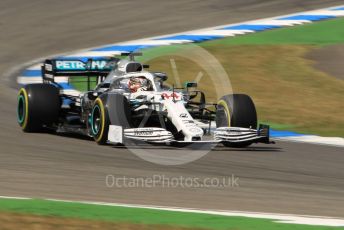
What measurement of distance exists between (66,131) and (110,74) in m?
1.06

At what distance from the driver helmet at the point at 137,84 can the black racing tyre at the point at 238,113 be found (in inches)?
44.0

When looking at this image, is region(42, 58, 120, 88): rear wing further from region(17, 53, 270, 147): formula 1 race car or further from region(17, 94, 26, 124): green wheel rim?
region(17, 94, 26, 124): green wheel rim

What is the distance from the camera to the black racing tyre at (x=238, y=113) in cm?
1287

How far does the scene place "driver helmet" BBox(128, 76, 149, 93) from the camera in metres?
13.1

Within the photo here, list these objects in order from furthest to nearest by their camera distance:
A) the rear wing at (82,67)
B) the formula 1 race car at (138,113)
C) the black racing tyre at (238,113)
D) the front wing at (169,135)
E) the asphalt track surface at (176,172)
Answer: the rear wing at (82,67) < the black racing tyre at (238,113) < the formula 1 race car at (138,113) < the front wing at (169,135) < the asphalt track surface at (176,172)

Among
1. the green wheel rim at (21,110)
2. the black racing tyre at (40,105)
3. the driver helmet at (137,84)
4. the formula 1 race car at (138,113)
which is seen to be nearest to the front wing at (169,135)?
the formula 1 race car at (138,113)

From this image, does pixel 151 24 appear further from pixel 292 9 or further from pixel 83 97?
pixel 83 97

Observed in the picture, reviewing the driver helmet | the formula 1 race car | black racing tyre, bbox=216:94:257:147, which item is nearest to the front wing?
the formula 1 race car

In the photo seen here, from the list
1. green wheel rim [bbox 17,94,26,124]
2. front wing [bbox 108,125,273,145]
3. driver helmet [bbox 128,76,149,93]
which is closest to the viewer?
front wing [bbox 108,125,273,145]

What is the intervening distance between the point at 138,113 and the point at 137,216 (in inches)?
205

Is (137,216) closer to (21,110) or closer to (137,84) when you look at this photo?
(137,84)

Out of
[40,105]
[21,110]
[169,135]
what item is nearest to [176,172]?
[169,135]

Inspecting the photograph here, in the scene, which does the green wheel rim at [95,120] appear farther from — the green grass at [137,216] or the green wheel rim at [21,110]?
the green grass at [137,216]

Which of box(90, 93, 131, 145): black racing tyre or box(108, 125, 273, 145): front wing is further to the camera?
box(90, 93, 131, 145): black racing tyre
